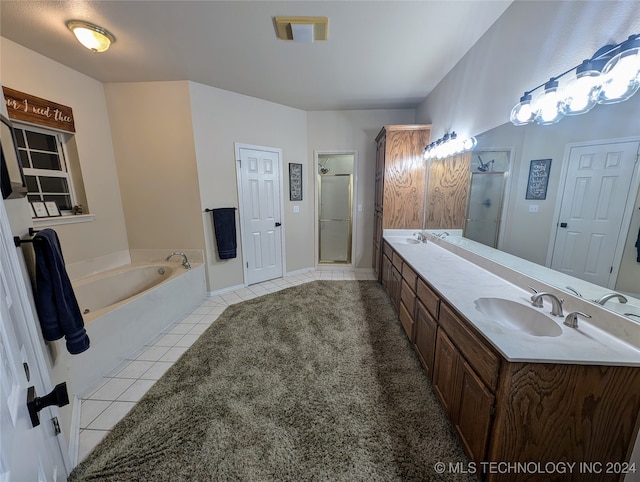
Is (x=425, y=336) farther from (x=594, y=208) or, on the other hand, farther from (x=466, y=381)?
(x=594, y=208)

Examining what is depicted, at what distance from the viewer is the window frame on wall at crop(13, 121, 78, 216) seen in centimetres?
235

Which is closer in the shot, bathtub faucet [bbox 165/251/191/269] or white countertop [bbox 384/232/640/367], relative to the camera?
white countertop [bbox 384/232/640/367]

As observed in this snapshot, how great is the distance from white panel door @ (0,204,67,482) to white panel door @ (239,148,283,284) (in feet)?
8.68

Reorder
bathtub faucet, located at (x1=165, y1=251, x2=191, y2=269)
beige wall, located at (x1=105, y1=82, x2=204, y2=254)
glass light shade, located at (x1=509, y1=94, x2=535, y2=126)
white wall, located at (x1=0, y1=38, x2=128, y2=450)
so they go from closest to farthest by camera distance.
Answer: glass light shade, located at (x1=509, y1=94, x2=535, y2=126), white wall, located at (x1=0, y1=38, x2=128, y2=450), beige wall, located at (x1=105, y1=82, x2=204, y2=254), bathtub faucet, located at (x1=165, y1=251, x2=191, y2=269)

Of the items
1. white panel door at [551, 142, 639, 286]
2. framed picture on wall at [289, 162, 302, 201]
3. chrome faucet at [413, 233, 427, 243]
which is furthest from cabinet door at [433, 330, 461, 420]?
framed picture on wall at [289, 162, 302, 201]

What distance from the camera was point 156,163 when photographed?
3043 millimetres

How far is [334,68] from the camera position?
2.57 m

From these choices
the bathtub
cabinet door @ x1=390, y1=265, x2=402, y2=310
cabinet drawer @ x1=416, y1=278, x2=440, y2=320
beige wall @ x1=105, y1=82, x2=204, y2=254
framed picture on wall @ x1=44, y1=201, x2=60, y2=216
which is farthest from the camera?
beige wall @ x1=105, y1=82, x2=204, y2=254

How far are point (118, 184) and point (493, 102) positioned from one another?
4.09 m

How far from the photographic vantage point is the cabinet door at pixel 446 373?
1.37 metres

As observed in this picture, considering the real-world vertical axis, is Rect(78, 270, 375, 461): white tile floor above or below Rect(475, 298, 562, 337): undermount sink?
below

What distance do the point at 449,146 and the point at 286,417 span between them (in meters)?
2.82

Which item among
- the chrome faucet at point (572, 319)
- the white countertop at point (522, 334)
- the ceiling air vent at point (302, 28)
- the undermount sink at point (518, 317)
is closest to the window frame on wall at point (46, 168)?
the ceiling air vent at point (302, 28)

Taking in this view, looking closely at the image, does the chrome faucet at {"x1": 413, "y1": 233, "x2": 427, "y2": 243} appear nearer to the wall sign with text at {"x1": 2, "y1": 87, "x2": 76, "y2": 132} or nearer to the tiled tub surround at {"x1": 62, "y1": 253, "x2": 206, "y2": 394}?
the tiled tub surround at {"x1": 62, "y1": 253, "x2": 206, "y2": 394}
